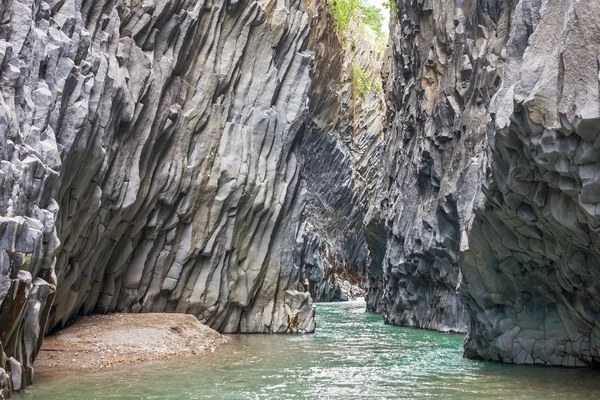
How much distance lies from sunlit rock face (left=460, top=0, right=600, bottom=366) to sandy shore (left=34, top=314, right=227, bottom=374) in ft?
28.9

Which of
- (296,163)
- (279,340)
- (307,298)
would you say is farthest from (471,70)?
(279,340)

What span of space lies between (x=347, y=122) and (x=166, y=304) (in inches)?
1528

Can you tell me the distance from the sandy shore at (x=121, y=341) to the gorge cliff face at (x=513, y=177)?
28.4ft

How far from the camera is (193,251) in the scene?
2503 cm

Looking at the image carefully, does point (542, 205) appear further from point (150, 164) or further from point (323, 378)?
point (150, 164)

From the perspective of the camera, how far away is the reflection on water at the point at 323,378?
12570 millimetres

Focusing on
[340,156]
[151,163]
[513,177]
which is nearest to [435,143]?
[151,163]


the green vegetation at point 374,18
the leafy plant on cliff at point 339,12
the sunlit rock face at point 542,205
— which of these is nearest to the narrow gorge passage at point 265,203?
the sunlit rock face at point 542,205

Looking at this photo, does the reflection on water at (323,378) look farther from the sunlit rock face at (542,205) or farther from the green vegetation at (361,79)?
the green vegetation at (361,79)

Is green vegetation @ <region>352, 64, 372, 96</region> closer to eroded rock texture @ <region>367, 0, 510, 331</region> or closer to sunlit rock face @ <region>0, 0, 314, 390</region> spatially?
eroded rock texture @ <region>367, 0, 510, 331</region>

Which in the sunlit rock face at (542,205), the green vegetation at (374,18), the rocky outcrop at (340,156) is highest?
the green vegetation at (374,18)

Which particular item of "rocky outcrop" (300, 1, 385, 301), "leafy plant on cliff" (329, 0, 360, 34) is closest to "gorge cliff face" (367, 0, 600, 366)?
"leafy plant on cliff" (329, 0, 360, 34)

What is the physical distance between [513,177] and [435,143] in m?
16.8

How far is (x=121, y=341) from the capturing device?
60.7 ft
